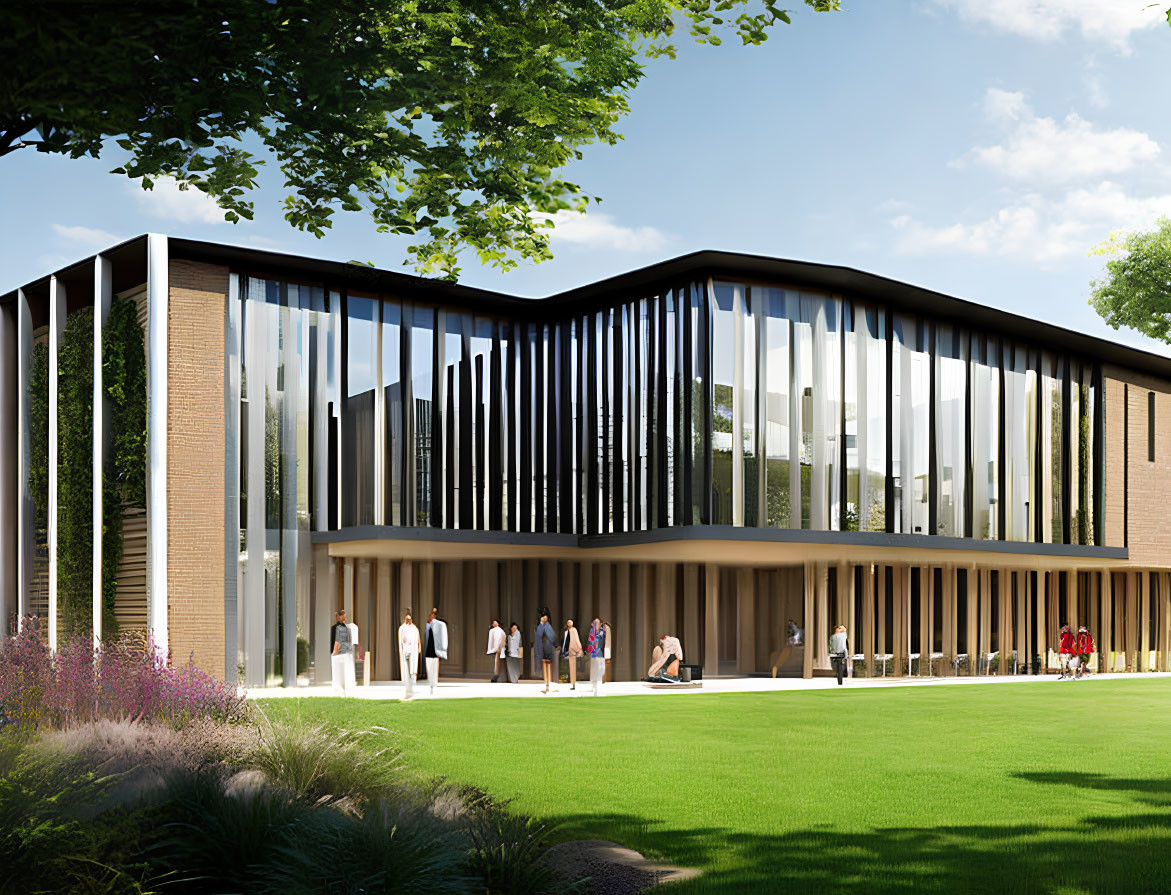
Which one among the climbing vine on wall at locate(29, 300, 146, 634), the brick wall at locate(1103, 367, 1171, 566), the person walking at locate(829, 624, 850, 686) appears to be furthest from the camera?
the brick wall at locate(1103, 367, 1171, 566)

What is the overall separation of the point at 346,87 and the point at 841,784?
759 centimetres

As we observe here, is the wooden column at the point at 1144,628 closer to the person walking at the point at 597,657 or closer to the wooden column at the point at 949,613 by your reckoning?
the wooden column at the point at 949,613

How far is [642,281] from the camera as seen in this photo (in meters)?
31.4

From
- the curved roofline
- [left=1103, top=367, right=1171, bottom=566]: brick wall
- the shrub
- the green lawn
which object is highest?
the curved roofline

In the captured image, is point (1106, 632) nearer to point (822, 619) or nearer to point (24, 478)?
point (822, 619)

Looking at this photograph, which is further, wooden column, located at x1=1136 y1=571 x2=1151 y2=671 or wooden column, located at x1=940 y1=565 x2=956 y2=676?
wooden column, located at x1=1136 y1=571 x2=1151 y2=671

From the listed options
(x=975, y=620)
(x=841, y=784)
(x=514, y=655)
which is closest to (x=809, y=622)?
(x=975, y=620)

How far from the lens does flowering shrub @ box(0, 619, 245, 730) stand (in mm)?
10719

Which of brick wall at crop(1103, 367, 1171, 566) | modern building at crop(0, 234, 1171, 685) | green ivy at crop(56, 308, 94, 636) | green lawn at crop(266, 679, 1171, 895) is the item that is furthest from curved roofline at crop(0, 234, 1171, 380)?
green lawn at crop(266, 679, 1171, 895)

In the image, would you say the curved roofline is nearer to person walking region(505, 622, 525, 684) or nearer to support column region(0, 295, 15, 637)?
support column region(0, 295, 15, 637)

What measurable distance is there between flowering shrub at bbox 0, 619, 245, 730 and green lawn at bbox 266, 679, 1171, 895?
87 centimetres

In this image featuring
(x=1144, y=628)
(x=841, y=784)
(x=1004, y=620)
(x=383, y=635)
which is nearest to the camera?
(x=841, y=784)

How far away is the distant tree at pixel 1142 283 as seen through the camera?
1642 inches

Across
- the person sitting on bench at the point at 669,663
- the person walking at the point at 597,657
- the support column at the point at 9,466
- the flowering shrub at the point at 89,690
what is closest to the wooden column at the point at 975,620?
the person sitting on bench at the point at 669,663
